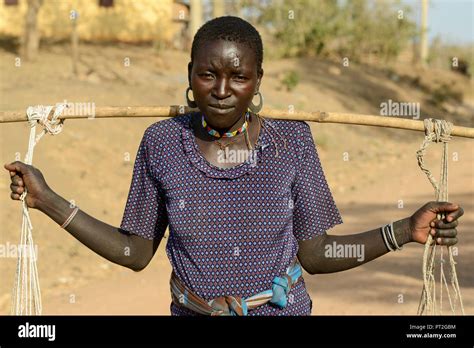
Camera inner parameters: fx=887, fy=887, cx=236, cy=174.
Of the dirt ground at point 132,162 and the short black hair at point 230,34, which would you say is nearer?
the short black hair at point 230,34

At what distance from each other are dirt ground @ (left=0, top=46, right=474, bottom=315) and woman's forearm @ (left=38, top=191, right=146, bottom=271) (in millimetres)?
3862

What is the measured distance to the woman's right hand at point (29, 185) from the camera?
2809 mm

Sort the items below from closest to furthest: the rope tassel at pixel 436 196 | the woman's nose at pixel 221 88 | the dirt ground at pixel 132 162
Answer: the woman's nose at pixel 221 88 → the rope tassel at pixel 436 196 → the dirt ground at pixel 132 162

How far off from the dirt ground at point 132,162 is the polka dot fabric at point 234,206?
12.9 ft

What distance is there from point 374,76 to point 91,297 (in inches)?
609

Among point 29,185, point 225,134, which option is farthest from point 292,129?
point 29,185

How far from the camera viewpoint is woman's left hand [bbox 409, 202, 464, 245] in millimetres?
2793

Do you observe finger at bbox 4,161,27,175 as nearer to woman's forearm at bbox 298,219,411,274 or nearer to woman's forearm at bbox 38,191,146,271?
woman's forearm at bbox 38,191,146,271

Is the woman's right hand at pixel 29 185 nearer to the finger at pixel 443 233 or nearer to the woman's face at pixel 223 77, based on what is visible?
the woman's face at pixel 223 77

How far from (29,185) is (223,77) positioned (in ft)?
2.42

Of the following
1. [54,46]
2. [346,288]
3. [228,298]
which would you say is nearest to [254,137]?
[228,298]

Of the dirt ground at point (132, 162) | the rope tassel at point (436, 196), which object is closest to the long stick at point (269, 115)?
the rope tassel at point (436, 196)

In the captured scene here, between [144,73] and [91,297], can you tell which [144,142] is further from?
[144,73]
